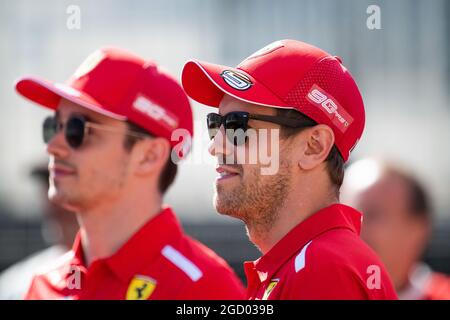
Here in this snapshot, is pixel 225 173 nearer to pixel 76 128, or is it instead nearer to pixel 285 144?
pixel 285 144

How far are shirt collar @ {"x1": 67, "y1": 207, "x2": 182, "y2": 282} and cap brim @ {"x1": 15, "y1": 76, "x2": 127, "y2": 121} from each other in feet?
1.68

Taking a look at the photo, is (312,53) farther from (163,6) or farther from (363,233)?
(163,6)

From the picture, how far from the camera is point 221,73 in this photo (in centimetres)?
359

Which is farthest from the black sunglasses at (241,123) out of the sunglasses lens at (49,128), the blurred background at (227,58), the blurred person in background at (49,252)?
the blurred background at (227,58)

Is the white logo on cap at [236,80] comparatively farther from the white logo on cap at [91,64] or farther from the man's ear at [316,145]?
the white logo on cap at [91,64]

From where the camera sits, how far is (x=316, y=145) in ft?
11.6

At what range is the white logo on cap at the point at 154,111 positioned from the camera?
14.9ft

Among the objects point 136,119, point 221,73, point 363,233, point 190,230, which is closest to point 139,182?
point 136,119

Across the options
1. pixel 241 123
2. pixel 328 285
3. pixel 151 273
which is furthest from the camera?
pixel 151 273

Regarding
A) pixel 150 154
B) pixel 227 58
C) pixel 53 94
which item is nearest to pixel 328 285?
pixel 150 154

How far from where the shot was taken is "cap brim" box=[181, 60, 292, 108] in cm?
348

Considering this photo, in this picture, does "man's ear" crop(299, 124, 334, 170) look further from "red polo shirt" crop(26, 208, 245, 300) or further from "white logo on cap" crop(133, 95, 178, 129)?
"white logo on cap" crop(133, 95, 178, 129)

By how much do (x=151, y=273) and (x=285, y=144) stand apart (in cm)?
101

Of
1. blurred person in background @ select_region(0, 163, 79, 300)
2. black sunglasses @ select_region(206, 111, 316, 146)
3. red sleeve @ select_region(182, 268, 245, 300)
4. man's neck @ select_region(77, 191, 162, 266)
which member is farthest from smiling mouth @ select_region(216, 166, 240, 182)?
blurred person in background @ select_region(0, 163, 79, 300)
